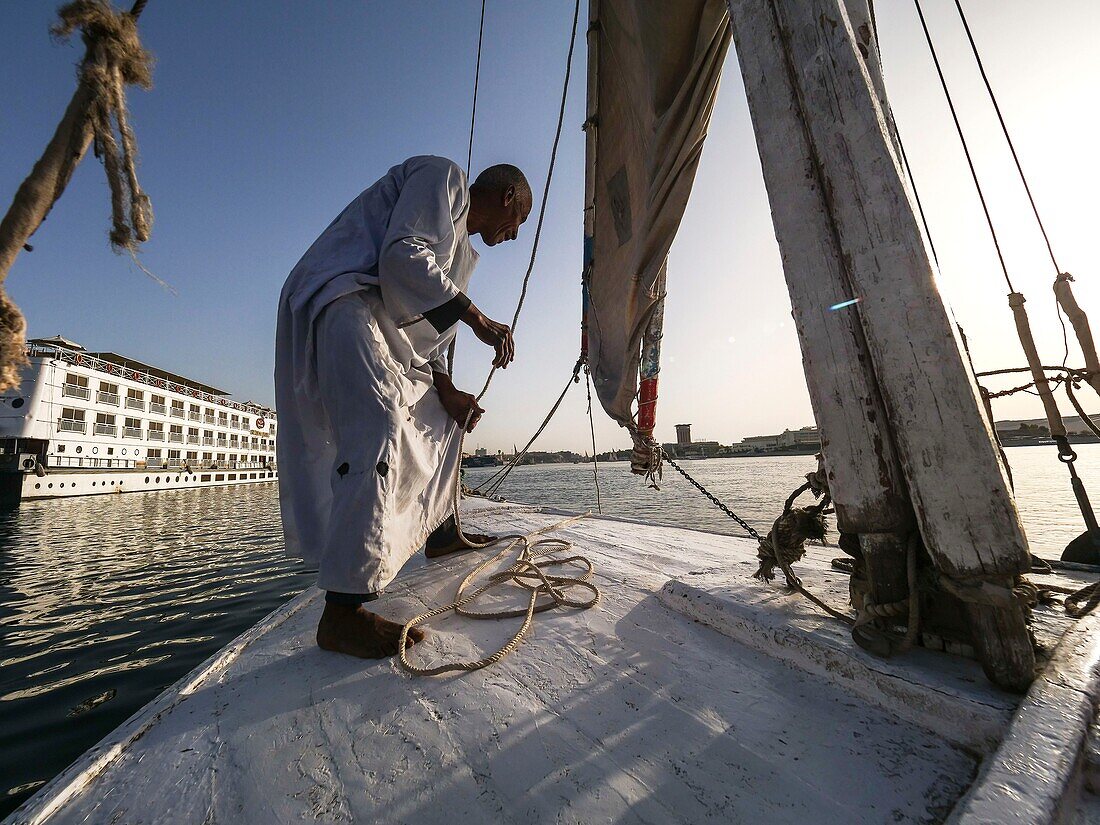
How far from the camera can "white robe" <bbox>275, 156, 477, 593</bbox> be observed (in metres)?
1.29

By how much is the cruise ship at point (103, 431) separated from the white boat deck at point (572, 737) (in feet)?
56.0

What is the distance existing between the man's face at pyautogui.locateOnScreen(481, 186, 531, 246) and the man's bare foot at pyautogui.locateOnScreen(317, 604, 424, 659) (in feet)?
5.66

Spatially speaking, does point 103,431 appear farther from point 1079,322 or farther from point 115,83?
point 1079,322

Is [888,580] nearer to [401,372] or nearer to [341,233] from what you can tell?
[401,372]

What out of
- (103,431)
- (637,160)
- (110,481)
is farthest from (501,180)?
(103,431)

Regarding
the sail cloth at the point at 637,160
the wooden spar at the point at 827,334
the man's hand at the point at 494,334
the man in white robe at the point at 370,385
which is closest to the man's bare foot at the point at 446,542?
the man in white robe at the point at 370,385

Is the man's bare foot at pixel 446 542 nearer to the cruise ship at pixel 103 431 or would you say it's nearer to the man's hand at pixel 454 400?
the man's hand at pixel 454 400

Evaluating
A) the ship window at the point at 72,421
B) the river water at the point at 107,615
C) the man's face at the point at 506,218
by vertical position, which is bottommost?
the river water at the point at 107,615

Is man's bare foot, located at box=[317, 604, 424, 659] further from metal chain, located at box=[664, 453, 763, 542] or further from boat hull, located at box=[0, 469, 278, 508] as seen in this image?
boat hull, located at box=[0, 469, 278, 508]

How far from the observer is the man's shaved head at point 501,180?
2029mm

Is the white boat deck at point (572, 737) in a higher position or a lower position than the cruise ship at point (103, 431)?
lower

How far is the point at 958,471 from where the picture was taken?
828 millimetres

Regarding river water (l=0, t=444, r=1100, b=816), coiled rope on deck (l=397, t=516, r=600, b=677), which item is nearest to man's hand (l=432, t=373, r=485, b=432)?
coiled rope on deck (l=397, t=516, r=600, b=677)

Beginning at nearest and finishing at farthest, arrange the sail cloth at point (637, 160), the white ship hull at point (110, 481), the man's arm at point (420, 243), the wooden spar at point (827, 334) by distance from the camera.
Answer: the wooden spar at point (827, 334) → the man's arm at point (420, 243) → the sail cloth at point (637, 160) → the white ship hull at point (110, 481)
